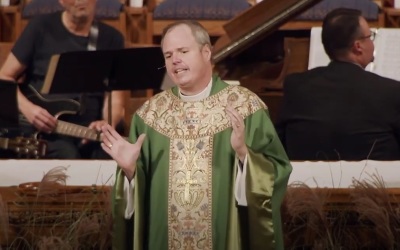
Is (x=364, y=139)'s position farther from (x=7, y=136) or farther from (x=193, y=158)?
(x=7, y=136)

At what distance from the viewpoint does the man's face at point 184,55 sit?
13.7 feet

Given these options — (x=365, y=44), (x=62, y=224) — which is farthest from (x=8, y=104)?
(x=365, y=44)

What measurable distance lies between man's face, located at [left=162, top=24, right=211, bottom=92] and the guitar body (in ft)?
8.56

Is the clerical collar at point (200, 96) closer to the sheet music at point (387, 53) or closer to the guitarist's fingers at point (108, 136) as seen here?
the guitarist's fingers at point (108, 136)

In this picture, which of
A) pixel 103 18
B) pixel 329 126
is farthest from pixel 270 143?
pixel 103 18

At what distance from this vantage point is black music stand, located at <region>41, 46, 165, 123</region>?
20.1ft

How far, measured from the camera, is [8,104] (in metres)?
5.98

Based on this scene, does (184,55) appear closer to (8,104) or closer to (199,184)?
(199,184)

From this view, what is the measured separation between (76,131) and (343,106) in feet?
5.04

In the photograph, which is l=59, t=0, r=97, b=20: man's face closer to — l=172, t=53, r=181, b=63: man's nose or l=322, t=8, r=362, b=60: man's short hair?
l=322, t=8, r=362, b=60: man's short hair

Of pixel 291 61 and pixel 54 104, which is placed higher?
pixel 291 61

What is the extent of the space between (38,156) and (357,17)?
1865 millimetres

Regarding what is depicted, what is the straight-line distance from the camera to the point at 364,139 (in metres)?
5.80

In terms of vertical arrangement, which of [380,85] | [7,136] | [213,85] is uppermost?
[213,85]
